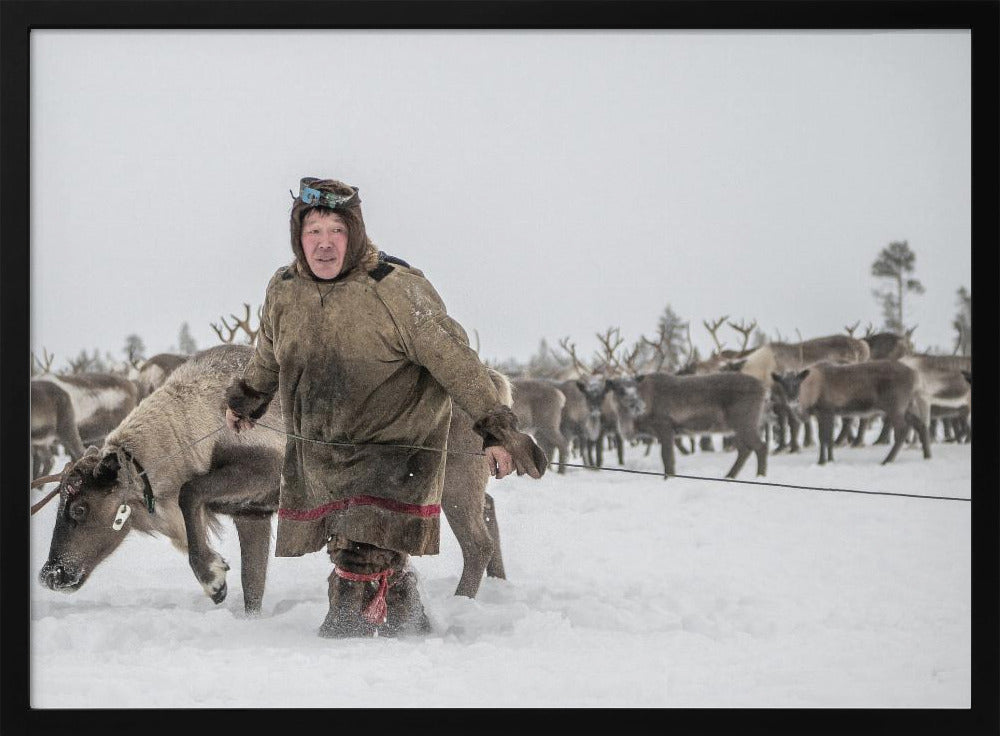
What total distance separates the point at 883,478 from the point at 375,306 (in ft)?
24.4

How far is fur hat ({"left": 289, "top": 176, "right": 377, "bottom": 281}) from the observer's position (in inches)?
129

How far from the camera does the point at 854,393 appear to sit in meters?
12.6

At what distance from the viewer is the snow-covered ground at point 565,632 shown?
335 cm

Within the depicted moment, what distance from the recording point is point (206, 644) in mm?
3617

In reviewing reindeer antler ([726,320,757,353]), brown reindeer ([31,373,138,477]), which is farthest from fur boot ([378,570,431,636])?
reindeer antler ([726,320,757,353])

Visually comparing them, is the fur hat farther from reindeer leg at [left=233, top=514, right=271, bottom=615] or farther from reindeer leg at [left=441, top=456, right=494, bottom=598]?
reindeer leg at [left=233, top=514, right=271, bottom=615]

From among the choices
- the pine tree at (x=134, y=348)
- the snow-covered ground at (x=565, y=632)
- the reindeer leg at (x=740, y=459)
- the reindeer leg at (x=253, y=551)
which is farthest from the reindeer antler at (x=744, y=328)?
the reindeer leg at (x=253, y=551)

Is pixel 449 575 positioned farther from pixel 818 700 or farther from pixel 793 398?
pixel 793 398

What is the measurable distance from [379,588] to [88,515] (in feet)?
3.85

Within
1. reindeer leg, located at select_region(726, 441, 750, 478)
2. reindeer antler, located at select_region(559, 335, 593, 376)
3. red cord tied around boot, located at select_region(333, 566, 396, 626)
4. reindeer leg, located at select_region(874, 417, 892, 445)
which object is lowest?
reindeer leg, located at select_region(726, 441, 750, 478)

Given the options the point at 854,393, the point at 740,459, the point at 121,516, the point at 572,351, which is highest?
the point at 572,351

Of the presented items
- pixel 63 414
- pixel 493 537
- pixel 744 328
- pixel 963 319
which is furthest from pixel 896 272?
pixel 744 328

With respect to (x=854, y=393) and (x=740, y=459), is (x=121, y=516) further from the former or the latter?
(x=854, y=393)

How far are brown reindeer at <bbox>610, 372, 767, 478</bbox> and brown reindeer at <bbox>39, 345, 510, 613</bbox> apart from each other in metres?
7.37
